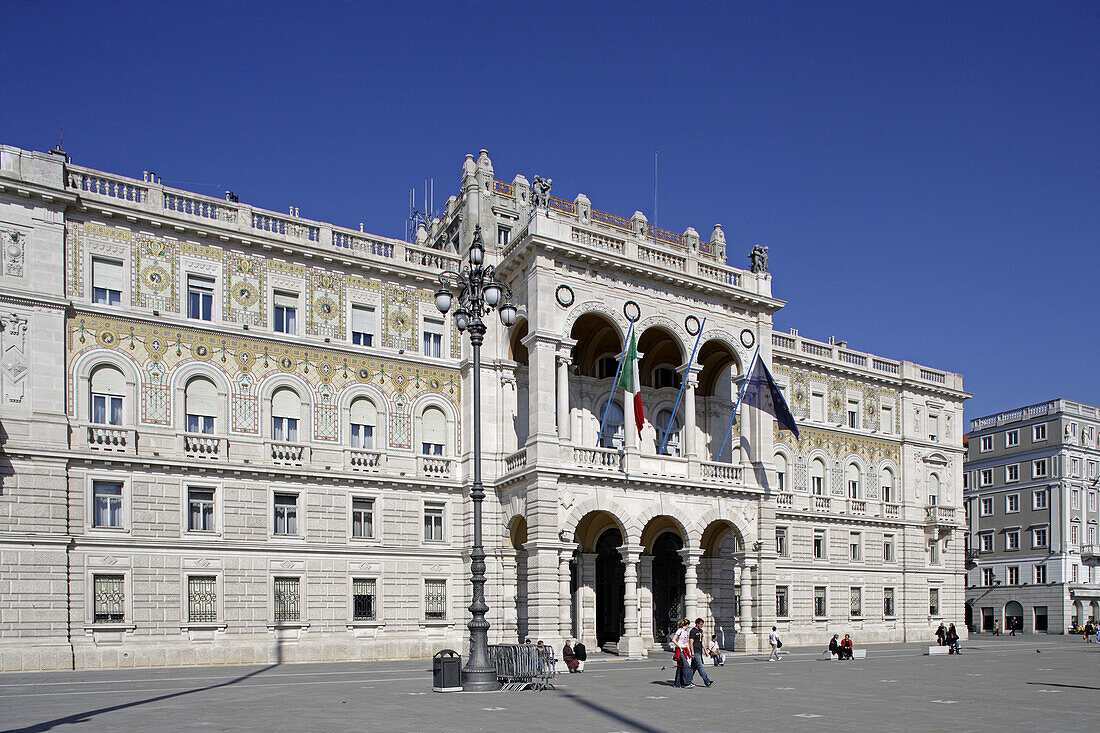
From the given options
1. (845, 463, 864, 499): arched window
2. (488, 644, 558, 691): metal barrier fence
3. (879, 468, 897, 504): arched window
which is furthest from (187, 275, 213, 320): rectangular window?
(879, 468, 897, 504): arched window

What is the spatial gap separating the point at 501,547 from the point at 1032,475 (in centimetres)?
5892

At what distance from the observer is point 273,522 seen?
113 ft

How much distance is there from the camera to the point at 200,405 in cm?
3397

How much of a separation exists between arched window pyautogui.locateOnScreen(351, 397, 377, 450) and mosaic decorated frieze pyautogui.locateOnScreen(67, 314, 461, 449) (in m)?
0.66

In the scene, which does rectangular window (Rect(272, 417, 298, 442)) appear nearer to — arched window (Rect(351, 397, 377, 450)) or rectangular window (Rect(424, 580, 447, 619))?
arched window (Rect(351, 397, 377, 450))

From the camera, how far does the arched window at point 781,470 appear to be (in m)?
50.3

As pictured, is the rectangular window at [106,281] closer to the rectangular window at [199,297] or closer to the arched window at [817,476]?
the rectangular window at [199,297]

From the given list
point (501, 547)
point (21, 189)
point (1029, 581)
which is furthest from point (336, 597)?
point (1029, 581)

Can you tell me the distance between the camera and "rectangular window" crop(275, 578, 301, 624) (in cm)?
3406

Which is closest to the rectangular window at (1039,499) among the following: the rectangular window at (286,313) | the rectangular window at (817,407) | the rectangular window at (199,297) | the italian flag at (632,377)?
the rectangular window at (817,407)

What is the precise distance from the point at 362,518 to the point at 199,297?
10.1 metres

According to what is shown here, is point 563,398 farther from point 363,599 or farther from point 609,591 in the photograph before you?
point 363,599

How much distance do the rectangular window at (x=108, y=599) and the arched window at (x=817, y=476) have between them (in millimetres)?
34539

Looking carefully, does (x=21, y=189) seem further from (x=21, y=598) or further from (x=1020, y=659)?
(x=1020, y=659)
